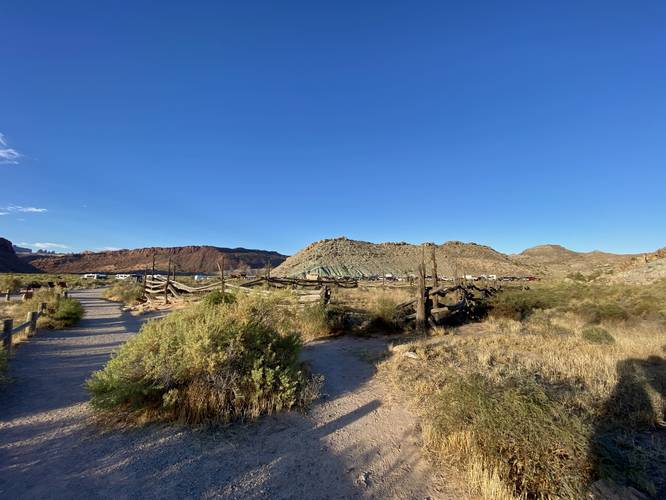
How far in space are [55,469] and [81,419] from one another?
141 cm

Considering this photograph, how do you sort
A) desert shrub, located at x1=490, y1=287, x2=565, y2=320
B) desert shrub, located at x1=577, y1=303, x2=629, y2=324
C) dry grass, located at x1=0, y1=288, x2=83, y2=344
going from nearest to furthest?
dry grass, located at x1=0, y1=288, x2=83, y2=344 → desert shrub, located at x1=577, y1=303, x2=629, y2=324 → desert shrub, located at x1=490, y1=287, x2=565, y2=320

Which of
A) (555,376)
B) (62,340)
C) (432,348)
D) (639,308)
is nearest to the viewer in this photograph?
(555,376)

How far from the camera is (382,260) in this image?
65062 mm

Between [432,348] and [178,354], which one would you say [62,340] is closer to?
[178,354]

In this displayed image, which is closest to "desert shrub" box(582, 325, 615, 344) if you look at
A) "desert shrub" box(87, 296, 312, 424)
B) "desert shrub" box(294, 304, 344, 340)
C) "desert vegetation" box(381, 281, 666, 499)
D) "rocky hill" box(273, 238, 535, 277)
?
"desert vegetation" box(381, 281, 666, 499)

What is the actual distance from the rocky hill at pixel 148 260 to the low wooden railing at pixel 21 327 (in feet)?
316

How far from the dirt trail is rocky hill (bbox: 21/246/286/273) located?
104 metres

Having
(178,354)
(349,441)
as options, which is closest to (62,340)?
(178,354)

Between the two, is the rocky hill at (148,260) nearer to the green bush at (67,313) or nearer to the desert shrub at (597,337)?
the green bush at (67,313)

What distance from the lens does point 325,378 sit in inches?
262

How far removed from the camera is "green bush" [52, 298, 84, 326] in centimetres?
1246

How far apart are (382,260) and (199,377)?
61312 mm

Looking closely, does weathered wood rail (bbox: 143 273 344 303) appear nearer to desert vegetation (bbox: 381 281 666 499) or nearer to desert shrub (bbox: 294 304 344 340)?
desert shrub (bbox: 294 304 344 340)

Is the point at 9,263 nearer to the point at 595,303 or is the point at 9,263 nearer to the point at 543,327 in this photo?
the point at 543,327
